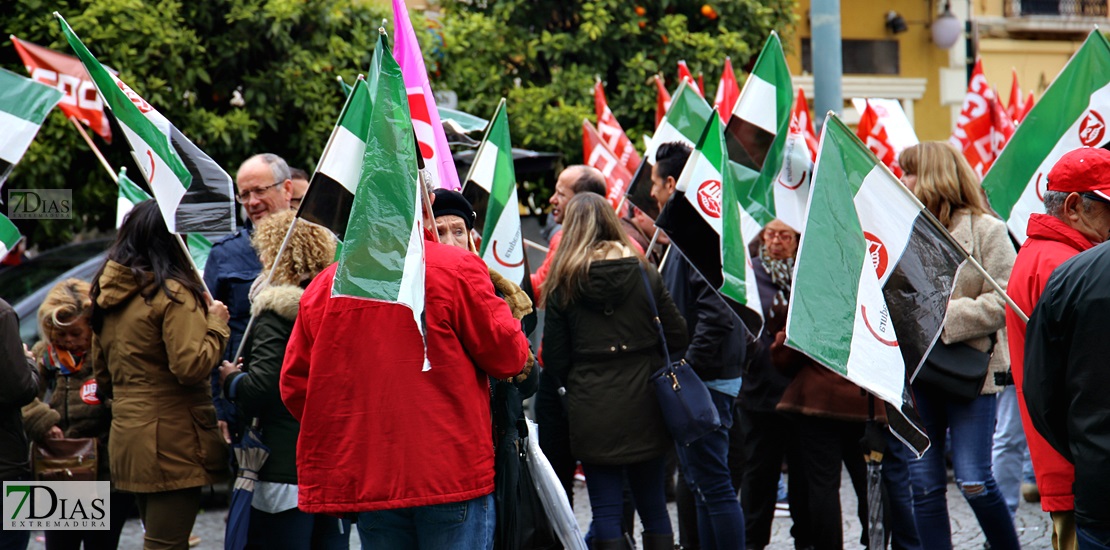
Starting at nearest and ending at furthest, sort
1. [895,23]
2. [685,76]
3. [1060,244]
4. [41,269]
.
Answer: [1060,244] < [685,76] < [41,269] < [895,23]

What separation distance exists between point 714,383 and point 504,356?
236 centimetres

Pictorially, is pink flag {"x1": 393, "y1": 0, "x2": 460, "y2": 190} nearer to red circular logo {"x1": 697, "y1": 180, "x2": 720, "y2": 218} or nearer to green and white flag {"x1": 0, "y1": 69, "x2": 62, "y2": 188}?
red circular logo {"x1": 697, "y1": 180, "x2": 720, "y2": 218}

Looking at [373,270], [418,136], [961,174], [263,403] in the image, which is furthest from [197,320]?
[961,174]

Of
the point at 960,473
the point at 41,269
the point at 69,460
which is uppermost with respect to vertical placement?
the point at 41,269

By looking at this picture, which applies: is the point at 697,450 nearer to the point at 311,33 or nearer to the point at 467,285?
the point at 467,285

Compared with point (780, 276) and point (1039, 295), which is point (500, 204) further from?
point (1039, 295)

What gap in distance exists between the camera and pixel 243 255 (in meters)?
5.48

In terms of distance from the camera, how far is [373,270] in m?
3.39

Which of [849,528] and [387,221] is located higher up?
[387,221]

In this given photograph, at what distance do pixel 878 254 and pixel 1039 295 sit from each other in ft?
1.87

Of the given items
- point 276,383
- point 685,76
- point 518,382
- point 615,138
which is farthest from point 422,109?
point 615,138

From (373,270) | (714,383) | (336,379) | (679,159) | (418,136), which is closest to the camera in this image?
(373,270)

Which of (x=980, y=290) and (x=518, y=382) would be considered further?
(x=980, y=290)

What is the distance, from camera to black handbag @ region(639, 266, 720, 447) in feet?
17.4
